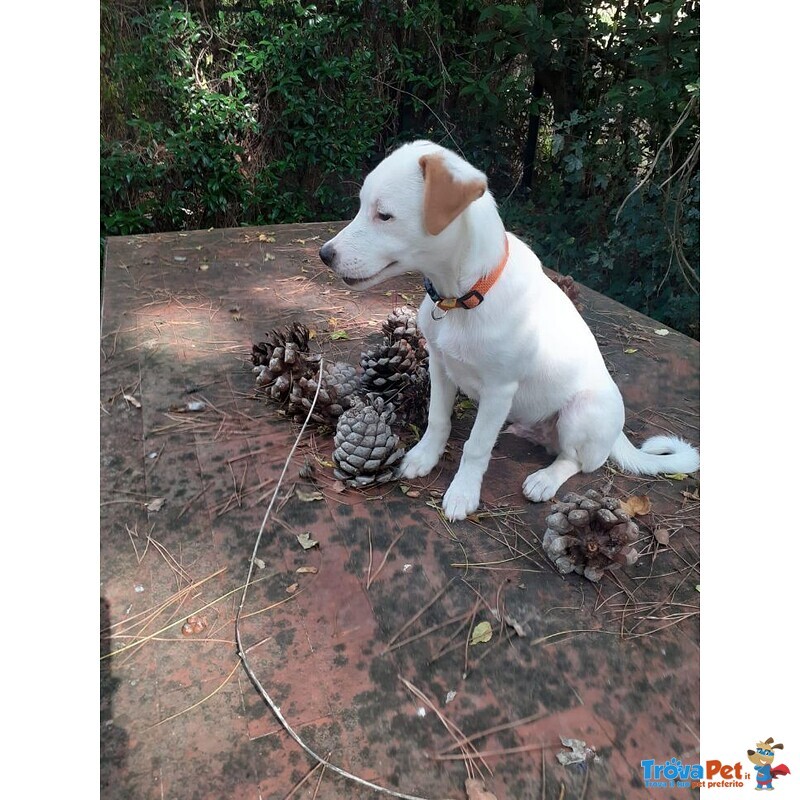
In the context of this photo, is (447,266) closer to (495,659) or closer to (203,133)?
(495,659)

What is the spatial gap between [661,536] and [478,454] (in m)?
0.64

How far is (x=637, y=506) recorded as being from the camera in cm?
196

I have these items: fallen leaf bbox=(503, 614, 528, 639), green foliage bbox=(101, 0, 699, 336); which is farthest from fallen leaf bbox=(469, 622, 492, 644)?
green foliage bbox=(101, 0, 699, 336)

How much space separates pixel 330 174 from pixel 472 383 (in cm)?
451

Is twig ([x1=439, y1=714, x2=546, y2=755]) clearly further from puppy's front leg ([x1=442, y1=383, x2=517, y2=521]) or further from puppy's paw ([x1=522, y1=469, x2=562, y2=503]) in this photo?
puppy's paw ([x1=522, y1=469, x2=562, y2=503])

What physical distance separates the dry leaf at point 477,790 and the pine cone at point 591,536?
0.66 m

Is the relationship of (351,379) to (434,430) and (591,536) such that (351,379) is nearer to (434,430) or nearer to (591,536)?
→ (434,430)

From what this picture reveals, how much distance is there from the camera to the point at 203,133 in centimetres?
519

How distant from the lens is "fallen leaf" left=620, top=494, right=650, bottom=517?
1.95 m

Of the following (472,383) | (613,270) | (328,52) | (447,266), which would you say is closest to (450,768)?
(472,383)

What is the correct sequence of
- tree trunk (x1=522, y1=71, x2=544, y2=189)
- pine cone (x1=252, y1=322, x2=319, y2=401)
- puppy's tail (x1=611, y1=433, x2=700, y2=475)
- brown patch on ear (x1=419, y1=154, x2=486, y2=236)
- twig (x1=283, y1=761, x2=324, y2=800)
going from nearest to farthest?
twig (x1=283, y1=761, x2=324, y2=800)
brown patch on ear (x1=419, y1=154, x2=486, y2=236)
puppy's tail (x1=611, y1=433, x2=700, y2=475)
pine cone (x1=252, y1=322, x2=319, y2=401)
tree trunk (x1=522, y1=71, x2=544, y2=189)

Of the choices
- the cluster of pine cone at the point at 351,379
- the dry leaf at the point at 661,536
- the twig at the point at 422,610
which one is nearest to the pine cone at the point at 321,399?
the cluster of pine cone at the point at 351,379

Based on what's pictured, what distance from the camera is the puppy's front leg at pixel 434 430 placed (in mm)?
2059
